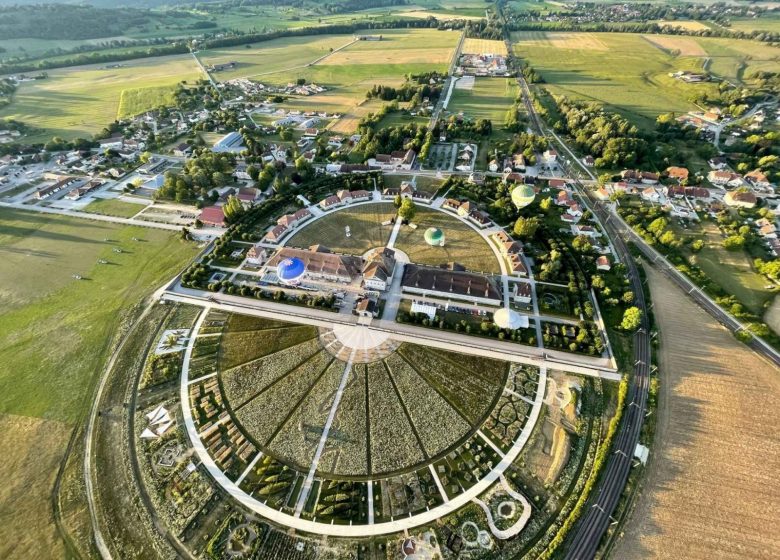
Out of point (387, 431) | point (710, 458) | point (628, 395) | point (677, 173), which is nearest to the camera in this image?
point (710, 458)

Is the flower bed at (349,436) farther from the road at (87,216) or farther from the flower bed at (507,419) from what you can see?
the road at (87,216)

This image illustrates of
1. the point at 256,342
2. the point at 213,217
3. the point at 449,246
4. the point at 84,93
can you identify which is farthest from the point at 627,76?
the point at 84,93

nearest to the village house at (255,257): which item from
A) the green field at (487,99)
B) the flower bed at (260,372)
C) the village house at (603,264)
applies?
the flower bed at (260,372)

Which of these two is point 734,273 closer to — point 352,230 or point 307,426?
point 352,230

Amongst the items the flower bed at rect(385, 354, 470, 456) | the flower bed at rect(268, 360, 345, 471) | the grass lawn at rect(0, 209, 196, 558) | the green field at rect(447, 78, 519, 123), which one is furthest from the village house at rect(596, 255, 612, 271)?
the grass lawn at rect(0, 209, 196, 558)

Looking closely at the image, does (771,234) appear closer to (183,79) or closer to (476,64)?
(476,64)

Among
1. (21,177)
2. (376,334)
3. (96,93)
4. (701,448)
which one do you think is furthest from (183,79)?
(701,448)
